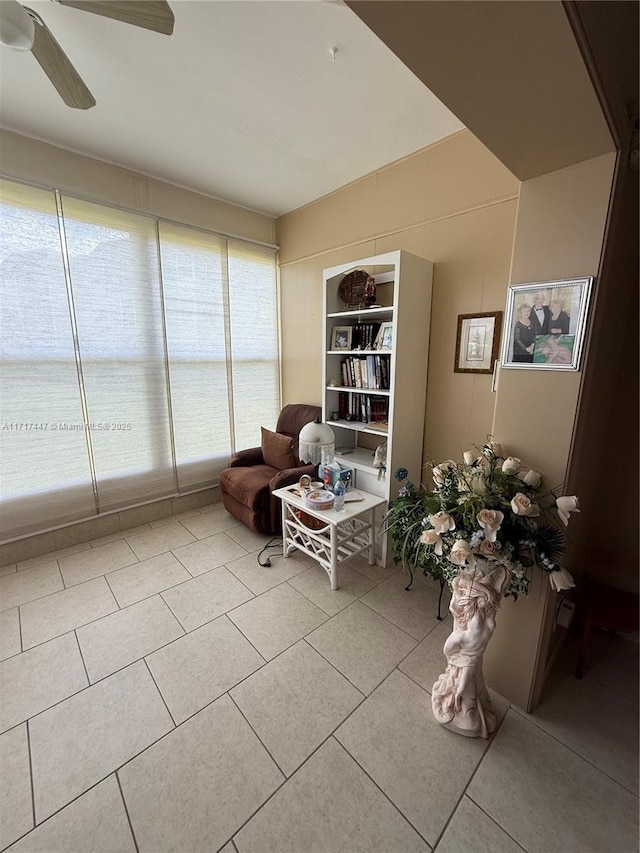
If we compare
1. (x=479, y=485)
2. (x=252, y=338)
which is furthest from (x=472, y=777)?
(x=252, y=338)

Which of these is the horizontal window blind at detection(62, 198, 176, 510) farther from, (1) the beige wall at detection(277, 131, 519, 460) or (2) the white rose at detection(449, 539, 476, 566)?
(2) the white rose at detection(449, 539, 476, 566)

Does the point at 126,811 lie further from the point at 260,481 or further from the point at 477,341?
the point at 477,341

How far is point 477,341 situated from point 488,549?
1497 mm

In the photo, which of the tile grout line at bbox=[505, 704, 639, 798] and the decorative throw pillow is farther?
the decorative throw pillow

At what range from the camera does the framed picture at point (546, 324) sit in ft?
4.00

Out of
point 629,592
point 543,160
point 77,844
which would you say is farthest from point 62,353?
point 629,592

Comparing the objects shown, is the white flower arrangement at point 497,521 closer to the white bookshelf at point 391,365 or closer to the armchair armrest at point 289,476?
the white bookshelf at point 391,365

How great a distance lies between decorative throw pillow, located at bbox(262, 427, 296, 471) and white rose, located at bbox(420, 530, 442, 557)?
191 cm

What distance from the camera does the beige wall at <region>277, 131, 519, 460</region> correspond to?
2148mm

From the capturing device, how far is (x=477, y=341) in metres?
2.27

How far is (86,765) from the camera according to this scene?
1316 millimetres

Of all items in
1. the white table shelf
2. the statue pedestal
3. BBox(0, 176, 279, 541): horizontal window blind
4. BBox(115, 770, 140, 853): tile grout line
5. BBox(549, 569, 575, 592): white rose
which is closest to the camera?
BBox(115, 770, 140, 853): tile grout line

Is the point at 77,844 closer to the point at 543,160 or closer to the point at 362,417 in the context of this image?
the point at 362,417

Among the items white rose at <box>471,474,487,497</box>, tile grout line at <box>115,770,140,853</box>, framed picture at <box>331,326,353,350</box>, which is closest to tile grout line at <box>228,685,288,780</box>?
tile grout line at <box>115,770,140,853</box>
